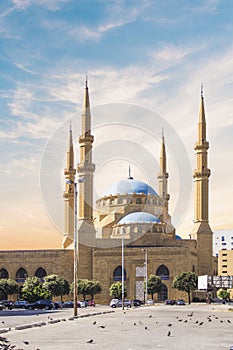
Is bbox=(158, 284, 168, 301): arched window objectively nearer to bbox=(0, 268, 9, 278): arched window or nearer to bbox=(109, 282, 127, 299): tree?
bbox=(109, 282, 127, 299): tree

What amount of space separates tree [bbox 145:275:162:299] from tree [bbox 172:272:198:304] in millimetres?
1980

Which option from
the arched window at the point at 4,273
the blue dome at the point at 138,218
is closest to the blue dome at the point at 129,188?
the blue dome at the point at 138,218

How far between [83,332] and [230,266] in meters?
102

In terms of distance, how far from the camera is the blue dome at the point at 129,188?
334ft

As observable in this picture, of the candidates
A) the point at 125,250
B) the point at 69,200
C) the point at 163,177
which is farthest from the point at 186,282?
the point at 163,177

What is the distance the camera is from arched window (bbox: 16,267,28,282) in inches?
3492

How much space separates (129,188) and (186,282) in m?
26.3

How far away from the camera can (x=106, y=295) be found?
84375 mm

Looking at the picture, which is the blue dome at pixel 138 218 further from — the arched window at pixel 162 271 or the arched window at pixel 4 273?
the arched window at pixel 4 273

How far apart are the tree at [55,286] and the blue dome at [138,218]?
15.5m

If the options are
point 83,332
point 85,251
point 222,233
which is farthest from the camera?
point 222,233

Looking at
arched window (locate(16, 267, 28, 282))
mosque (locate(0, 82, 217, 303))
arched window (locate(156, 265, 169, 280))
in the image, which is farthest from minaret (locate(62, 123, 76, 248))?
arched window (locate(156, 265, 169, 280))

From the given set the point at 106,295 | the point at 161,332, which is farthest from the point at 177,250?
the point at 161,332

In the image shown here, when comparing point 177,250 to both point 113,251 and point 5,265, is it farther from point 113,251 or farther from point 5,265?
point 5,265
